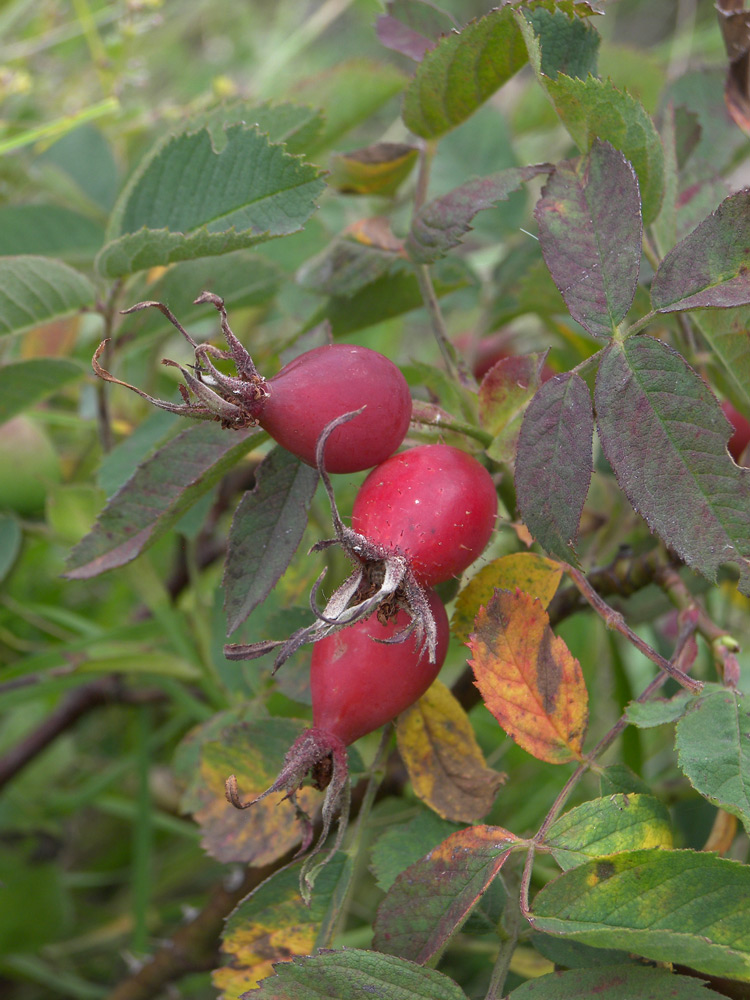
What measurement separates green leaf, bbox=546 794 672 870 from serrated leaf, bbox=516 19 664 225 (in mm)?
416

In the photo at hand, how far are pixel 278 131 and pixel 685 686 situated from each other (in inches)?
23.9

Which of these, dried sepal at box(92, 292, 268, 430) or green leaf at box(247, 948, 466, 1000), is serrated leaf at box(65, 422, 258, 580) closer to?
dried sepal at box(92, 292, 268, 430)

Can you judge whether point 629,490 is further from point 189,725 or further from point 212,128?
point 189,725

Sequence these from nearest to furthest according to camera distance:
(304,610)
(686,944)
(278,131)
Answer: (686,944) → (304,610) → (278,131)

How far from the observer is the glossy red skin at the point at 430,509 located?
1.77 ft

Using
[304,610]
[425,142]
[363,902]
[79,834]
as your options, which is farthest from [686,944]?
[79,834]

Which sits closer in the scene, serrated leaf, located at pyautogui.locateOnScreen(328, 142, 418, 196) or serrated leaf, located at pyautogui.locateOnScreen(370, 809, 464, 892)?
serrated leaf, located at pyautogui.locateOnScreen(370, 809, 464, 892)

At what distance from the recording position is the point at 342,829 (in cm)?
55

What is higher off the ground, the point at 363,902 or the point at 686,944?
the point at 686,944

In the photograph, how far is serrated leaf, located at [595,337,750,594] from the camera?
1.70ft

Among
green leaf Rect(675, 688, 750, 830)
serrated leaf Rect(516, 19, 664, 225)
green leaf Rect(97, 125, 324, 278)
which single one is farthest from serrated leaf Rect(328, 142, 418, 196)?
green leaf Rect(675, 688, 750, 830)

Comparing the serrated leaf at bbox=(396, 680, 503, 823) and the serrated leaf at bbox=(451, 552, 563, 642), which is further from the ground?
the serrated leaf at bbox=(451, 552, 563, 642)

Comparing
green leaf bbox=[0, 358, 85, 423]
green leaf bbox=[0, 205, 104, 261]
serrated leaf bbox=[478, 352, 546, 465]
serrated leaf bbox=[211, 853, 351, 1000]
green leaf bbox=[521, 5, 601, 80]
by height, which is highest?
green leaf bbox=[521, 5, 601, 80]

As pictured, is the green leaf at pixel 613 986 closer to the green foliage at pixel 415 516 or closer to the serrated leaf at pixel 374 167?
the green foliage at pixel 415 516
